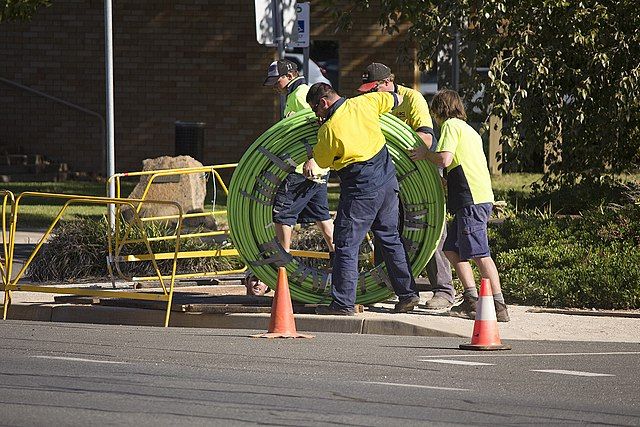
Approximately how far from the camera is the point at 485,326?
10.2 metres

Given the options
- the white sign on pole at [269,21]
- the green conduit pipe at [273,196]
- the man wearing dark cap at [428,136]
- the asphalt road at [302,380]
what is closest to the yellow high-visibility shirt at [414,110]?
the man wearing dark cap at [428,136]

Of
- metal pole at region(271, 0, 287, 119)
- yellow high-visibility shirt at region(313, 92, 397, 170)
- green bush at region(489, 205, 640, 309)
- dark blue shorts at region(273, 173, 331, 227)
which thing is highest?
metal pole at region(271, 0, 287, 119)

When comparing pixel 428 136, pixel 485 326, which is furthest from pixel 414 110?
pixel 485 326

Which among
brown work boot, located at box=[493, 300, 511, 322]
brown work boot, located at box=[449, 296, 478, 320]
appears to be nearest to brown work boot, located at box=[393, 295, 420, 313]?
brown work boot, located at box=[449, 296, 478, 320]

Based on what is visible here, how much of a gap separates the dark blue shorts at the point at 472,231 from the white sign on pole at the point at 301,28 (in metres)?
4.17

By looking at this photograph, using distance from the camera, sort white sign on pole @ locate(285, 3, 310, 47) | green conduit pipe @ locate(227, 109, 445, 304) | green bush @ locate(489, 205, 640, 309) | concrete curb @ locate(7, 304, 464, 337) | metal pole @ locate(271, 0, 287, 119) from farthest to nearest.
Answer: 1. white sign on pole @ locate(285, 3, 310, 47)
2. metal pole @ locate(271, 0, 287, 119)
3. green bush @ locate(489, 205, 640, 309)
4. green conduit pipe @ locate(227, 109, 445, 304)
5. concrete curb @ locate(7, 304, 464, 337)

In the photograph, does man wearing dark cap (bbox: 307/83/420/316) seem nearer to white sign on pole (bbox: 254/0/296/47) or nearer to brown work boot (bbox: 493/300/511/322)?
brown work boot (bbox: 493/300/511/322)

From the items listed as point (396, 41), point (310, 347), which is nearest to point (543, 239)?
point (310, 347)

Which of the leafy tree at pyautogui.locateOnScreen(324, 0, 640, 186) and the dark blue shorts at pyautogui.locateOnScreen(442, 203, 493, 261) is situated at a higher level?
the leafy tree at pyautogui.locateOnScreen(324, 0, 640, 186)

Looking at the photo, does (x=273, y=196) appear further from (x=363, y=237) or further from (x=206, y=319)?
(x=206, y=319)

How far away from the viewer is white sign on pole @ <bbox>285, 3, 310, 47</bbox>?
49.6ft

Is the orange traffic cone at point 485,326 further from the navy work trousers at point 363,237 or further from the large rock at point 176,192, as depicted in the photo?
the large rock at point 176,192

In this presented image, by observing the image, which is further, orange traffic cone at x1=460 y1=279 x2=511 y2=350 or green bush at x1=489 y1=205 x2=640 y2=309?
green bush at x1=489 y1=205 x2=640 y2=309

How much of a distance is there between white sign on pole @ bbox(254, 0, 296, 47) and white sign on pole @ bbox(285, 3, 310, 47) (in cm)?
5
